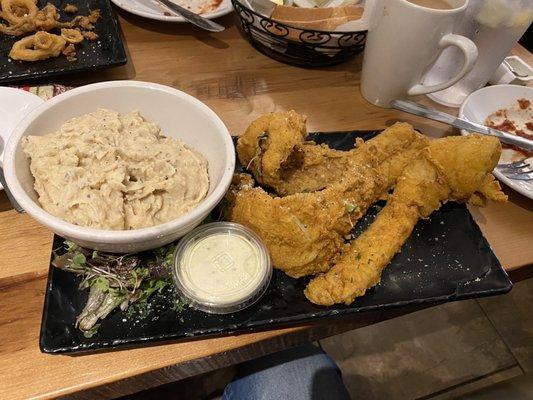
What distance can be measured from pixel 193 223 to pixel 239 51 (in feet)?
3.88

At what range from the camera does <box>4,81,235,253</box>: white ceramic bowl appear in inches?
39.9

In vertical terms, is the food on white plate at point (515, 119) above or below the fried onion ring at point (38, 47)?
above

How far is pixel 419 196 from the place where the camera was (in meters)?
1.42

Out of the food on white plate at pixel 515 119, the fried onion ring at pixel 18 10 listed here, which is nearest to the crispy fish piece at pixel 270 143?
the food on white plate at pixel 515 119

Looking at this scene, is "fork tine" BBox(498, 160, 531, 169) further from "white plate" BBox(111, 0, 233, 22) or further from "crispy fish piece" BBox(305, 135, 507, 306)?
"white plate" BBox(111, 0, 233, 22)

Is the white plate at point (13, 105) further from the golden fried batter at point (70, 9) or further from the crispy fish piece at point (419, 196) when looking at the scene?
the crispy fish piece at point (419, 196)

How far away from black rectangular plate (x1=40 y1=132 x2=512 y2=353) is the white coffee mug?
0.54 m

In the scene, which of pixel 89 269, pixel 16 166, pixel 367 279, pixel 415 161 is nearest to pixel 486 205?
pixel 415 161

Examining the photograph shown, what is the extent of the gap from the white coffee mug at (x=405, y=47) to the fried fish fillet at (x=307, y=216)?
52 cm

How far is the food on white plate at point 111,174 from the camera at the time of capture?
3.46ft

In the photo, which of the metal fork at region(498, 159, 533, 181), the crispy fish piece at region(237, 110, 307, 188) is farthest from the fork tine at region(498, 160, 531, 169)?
the crispy fish piece at region(237, 110, 307, 188)

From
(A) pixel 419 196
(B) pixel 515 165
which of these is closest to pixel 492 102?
(B) pixel 515 165

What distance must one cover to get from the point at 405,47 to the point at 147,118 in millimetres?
926

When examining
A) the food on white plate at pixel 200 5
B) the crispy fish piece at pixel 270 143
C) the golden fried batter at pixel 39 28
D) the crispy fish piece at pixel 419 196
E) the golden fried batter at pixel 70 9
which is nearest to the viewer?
the crispy fish piece at pixel 419 196
